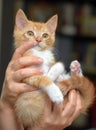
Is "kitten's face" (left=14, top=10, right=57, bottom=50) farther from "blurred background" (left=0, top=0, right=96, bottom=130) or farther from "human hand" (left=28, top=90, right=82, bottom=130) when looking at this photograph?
"blurred background" (left=0, top=0, right=96, bottom=130)

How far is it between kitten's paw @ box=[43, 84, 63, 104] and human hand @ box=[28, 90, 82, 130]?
0.34ft

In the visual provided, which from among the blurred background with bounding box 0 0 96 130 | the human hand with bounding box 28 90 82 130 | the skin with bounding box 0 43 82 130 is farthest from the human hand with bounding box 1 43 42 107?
the blurred background with bounding box 0 0 96 130

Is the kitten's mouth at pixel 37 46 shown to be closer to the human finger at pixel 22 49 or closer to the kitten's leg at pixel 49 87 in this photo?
the human finger at pixel 22 49

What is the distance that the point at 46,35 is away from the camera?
1.38 metres

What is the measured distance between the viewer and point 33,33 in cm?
135

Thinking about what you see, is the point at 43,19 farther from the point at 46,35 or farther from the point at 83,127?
the point at 46,35

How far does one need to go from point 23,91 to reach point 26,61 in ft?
0.35

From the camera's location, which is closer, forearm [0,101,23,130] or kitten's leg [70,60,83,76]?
kitten's leg [70,60,83,76]

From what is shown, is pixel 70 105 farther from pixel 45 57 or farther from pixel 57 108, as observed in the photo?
pixel 45 57

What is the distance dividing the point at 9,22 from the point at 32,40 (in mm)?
1806

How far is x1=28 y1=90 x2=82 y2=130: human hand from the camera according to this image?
1.39m

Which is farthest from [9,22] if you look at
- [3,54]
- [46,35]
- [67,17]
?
[46,35]

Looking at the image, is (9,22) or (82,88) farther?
(9,22)

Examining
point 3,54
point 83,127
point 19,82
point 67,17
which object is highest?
point 19,82
